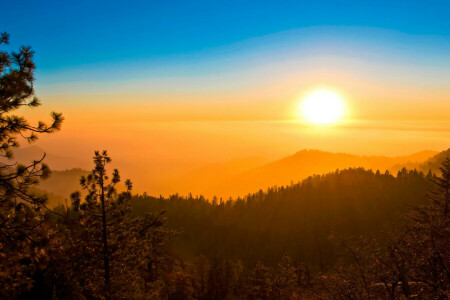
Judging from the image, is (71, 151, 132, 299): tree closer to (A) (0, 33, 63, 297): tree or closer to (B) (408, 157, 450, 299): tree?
(A) (0, 33, 63, 297): tree

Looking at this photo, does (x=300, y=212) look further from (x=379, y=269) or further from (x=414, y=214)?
(x=379, y=269)

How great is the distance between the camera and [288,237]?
18688cm

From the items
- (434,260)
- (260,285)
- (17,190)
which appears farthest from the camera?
(260,285)

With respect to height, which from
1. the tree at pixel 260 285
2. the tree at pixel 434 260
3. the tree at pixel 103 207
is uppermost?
the tree at pixel 103 207

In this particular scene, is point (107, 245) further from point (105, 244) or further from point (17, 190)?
point (17, 190)

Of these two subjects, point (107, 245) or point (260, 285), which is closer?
point (107, 245)

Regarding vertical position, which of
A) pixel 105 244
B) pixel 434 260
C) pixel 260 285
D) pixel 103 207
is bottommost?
pixel 260 285

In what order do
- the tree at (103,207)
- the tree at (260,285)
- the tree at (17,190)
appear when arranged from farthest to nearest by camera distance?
the tree at (260,285) < the tree at (103,207) < the tree at (17,190)

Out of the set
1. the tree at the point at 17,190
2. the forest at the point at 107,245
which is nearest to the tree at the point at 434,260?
the forest at the point at 107,245

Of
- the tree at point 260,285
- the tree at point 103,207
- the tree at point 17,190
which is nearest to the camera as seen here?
the tree at point 17,190

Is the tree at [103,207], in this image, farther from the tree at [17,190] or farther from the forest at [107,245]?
the tree at [17,190]

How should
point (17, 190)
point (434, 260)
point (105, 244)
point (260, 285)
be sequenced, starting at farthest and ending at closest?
point (260, 285) → point (105, 244) → point (434, 260) → point (17, 190)

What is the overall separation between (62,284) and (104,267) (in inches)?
133

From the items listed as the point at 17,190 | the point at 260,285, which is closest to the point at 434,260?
the point at 17,190
